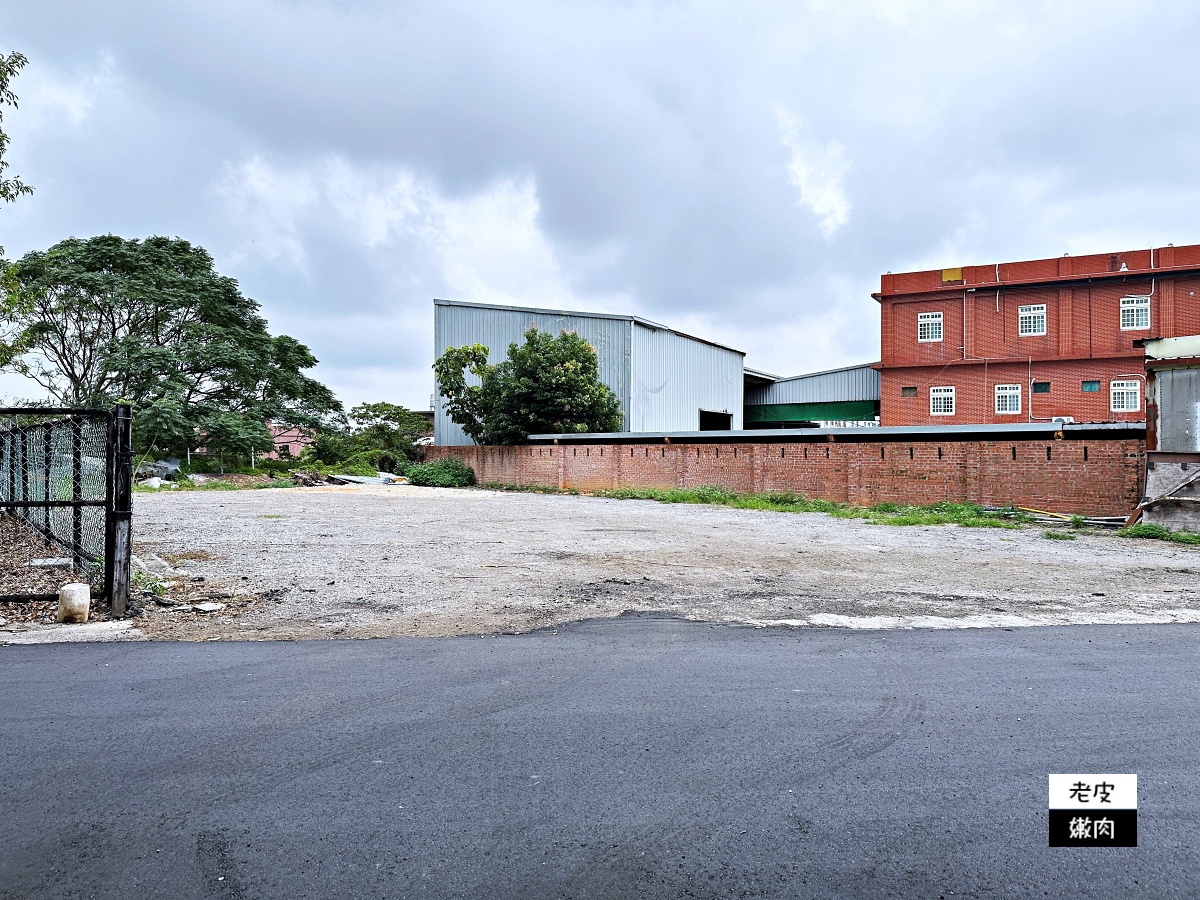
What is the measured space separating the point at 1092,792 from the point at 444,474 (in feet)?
104

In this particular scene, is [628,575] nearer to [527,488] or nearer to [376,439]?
[527,488]

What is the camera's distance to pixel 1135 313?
30109 mm

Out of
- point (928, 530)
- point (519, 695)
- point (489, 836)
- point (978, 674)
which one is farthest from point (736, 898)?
point (928, 530)

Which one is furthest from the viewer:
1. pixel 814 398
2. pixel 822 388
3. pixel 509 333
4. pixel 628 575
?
pixel 814 398

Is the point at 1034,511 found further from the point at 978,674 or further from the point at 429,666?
the point at 429,666

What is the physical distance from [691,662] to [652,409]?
95.4 ft

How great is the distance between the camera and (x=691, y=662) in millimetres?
4836

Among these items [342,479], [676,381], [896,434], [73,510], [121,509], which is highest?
[676,381]

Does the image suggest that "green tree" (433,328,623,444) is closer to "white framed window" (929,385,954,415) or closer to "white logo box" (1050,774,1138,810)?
"white framed window" (929,385,954,415)

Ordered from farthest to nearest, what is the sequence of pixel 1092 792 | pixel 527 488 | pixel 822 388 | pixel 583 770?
pixel 822 388 → pixel 527 488 → pixel 583 770 → pixel 1092 792

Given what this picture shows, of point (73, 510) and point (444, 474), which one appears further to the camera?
point (444, 474)

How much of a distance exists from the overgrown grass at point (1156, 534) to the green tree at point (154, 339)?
3154 cm

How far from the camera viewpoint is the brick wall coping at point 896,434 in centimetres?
1744

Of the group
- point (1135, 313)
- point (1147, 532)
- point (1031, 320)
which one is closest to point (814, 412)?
point (1031, 320)
